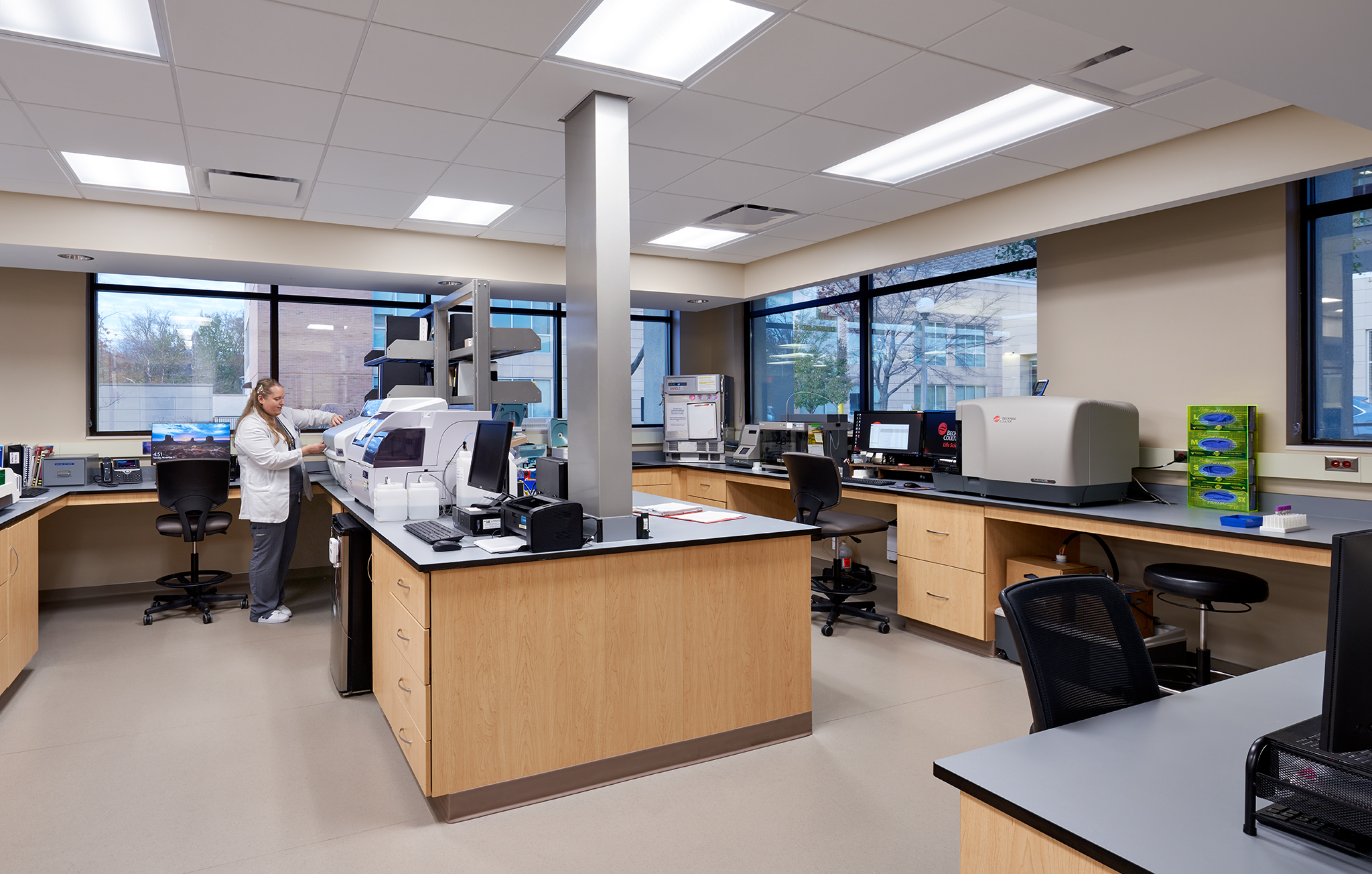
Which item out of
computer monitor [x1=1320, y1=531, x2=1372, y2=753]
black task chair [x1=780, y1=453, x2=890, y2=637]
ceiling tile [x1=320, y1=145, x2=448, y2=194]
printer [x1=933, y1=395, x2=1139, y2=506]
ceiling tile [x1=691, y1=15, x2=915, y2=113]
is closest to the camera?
computer monitor [x1=1320, y1=531, x2=1372, y2=753]

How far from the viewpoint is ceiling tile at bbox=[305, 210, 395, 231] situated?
477 cm

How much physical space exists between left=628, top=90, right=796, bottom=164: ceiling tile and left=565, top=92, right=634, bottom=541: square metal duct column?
0.86 ft

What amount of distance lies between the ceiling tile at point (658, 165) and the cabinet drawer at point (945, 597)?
8.37 ft

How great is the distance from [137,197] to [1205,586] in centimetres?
578

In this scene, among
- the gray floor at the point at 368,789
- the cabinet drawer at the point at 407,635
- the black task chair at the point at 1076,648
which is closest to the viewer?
the black task chair at the point at 1076,648

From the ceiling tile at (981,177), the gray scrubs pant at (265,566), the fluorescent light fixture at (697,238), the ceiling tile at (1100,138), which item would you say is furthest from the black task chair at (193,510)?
the ceiling tile at (1100,138)

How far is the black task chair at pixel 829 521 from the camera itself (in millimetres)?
4402

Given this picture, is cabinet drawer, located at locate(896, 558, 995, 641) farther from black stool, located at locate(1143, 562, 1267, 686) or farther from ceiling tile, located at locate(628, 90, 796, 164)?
ceiling tile, located at locate(628, 90, 796, 164)

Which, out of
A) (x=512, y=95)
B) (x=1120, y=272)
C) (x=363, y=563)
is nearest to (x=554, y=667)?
(x=363, y=563)

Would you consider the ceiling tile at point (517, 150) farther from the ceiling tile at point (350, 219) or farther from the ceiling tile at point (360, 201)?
the ceiling tile at point (350, 219)

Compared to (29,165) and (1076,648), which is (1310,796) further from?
(29,165)

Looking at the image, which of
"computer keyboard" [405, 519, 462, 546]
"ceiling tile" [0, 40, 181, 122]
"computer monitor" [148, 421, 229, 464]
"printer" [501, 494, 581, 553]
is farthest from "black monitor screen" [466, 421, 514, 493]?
"computer monitor" [148, 421, 229, 464]

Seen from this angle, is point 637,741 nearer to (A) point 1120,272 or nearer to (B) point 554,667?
(B) point 554,667

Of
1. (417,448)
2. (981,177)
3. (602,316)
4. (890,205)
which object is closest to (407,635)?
(417,448)
